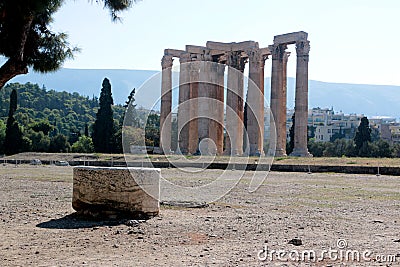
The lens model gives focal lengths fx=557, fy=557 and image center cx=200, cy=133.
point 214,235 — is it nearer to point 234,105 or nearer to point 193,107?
point 234,105

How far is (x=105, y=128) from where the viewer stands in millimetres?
55562

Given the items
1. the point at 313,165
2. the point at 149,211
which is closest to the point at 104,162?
the point at 313,165

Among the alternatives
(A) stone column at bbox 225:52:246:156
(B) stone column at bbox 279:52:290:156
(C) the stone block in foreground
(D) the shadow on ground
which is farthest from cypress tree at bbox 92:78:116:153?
(C) the stone block in foreground

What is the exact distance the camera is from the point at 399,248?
314 inches

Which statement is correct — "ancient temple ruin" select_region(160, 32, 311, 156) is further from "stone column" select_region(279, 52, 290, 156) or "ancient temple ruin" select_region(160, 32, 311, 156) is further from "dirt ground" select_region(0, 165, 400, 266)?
"dirt ground" select_region(0, 165, 400, 266)

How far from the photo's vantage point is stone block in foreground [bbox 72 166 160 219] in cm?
1062

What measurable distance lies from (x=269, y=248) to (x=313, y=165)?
23.0m

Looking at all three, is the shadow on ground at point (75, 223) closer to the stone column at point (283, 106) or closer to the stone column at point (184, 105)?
the stone column at point (283, 106)

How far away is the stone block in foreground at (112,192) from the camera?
10.6 m

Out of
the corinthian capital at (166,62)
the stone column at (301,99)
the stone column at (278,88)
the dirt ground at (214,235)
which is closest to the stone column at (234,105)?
the stone column at (278,88)

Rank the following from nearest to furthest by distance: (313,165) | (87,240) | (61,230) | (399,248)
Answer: (399,248), (87,240), (61,230), (313,165)

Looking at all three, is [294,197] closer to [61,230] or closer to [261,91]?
[61,230]

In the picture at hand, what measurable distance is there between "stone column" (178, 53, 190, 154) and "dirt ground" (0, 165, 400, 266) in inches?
1262

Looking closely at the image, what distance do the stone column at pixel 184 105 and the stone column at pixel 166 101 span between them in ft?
3.48
